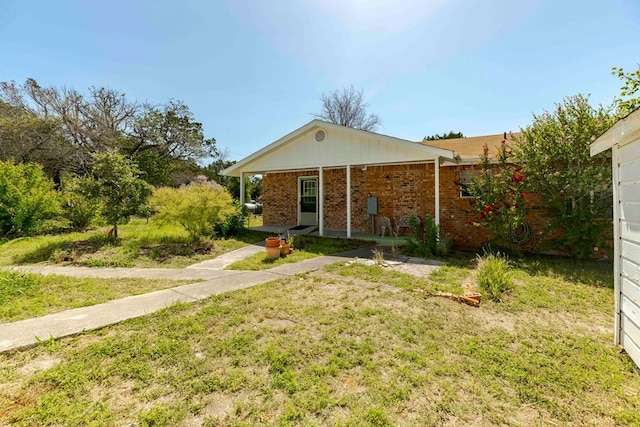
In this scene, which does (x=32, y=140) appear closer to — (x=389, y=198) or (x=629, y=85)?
(x=389, y=198)

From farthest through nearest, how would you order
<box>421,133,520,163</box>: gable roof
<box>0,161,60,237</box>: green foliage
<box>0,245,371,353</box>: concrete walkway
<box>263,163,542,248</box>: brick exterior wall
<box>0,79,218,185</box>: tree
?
<box>0,79,218,185</box>: tree
<box>0,161,60,237</box>: green foliage
<box>263,163,542,248</box>: brick exterior wall
<box>421,133,520,163</box>: gable roof
<box>0,245,371,353</box>: concrete walkway

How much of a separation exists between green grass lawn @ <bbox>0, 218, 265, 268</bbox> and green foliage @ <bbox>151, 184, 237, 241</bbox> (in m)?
0.64

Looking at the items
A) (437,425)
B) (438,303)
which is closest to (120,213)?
(438,303)

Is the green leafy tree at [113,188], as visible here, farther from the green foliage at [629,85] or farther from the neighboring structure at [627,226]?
the green foliage at [629,85]

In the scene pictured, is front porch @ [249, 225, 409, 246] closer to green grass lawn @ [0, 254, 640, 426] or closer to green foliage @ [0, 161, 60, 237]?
green grass lawn @ [0, 254, 640, 426]

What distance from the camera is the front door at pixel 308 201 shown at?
1224 cm

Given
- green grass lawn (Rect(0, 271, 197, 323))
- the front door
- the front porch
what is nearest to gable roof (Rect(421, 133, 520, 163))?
the front porch

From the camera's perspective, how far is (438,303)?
4.25 meters

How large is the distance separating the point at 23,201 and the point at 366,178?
12.1 m

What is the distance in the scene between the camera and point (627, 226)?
9.18 ft

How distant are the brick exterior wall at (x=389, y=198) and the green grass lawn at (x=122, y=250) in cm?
358

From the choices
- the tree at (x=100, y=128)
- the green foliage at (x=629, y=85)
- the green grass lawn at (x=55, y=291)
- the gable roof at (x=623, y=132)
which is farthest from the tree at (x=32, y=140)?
the green foliage at (x=629, y=85)

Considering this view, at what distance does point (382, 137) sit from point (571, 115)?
4.60m

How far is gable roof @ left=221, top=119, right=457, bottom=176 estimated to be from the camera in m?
8.27
